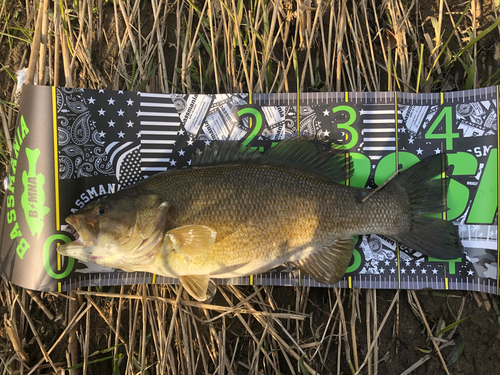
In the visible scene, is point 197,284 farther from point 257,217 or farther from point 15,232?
point 15,232

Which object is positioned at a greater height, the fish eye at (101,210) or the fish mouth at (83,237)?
the fish eye at (101,210)

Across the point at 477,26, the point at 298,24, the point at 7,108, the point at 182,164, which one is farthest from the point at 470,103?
the point at 7,108

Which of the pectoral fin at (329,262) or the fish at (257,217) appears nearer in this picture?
the fish at (257,217)

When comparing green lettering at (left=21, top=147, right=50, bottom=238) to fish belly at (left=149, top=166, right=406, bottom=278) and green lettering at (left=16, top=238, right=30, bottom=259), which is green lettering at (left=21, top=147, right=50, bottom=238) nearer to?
green lettering at (left=16, top=238, right=30, bottom=259)

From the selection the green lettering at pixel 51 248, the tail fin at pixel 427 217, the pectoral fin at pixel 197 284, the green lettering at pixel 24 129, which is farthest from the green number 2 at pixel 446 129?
the green lettering at pixel 24 129

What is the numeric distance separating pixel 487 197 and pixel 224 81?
249cm

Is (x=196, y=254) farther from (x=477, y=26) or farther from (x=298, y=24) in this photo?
(x=477, y=26)

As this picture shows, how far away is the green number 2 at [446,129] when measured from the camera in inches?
106

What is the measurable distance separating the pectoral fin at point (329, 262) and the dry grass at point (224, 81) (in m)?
0.27

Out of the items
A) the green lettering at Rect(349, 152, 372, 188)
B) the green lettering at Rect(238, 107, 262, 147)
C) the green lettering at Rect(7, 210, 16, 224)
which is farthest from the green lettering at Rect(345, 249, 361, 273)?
the green lettering at Rect(7, 210, 16, 224)

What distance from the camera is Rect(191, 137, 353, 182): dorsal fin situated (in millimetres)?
2412

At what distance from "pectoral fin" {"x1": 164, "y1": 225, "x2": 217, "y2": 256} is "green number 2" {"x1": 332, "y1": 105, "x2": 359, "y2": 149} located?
4.77 feet

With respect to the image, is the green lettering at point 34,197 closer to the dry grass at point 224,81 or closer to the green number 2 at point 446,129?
the dry grass at point 224,81

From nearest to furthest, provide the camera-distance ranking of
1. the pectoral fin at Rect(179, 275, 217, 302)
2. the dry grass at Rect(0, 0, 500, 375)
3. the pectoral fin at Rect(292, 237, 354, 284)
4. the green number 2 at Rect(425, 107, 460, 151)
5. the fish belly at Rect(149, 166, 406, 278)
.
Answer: the fish belly at Rect(149, 166, 406, 278)
the pectoral fin at Rect(179, 275, 217, 302)
the pectoral fin at Rect(292, 237, 354, 284)
the dry grass at Rect(0, 0, 500, 375)
the green number 2 at Rect(425, 107, 460, 151)
